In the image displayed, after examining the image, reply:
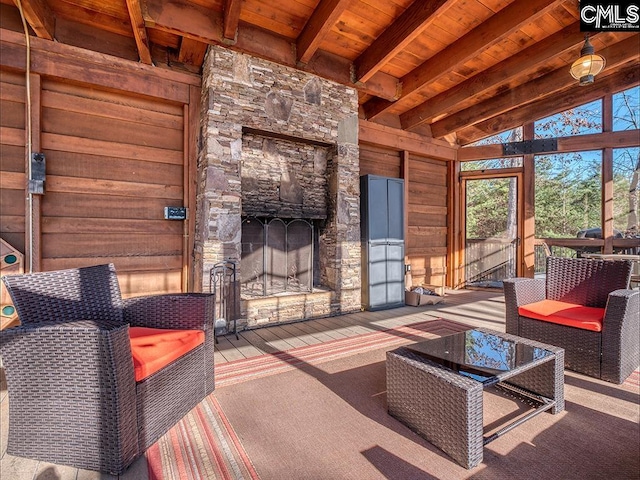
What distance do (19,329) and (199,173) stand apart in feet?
7.95

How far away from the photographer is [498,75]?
4059mm

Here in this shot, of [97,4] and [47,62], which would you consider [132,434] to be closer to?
[47,62]

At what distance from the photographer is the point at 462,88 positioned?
177 inches

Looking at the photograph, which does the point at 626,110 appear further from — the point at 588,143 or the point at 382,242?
the point at 382,242

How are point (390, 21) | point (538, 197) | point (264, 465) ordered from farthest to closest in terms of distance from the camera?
point (538, 197)
point (390, 21)
point (264, 465)

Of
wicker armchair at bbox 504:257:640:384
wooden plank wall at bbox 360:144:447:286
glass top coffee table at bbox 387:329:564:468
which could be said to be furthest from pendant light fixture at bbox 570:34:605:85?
glass top coffee table at bbox 387:329:564:468

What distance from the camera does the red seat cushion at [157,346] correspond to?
1575 mm

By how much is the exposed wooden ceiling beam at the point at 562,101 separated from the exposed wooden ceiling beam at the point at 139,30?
525 cm

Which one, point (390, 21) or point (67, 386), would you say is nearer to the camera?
point (67, 386)

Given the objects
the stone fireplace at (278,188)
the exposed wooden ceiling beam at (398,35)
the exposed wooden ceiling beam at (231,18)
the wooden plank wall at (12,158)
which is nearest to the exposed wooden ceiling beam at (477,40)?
the exposed wooden ceiling beam at (398,35)

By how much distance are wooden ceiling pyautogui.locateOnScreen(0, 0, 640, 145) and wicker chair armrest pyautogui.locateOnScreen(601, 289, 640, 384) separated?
2446 mm

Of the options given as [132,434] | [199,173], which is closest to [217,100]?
[199,173]

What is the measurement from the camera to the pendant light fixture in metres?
3.11
